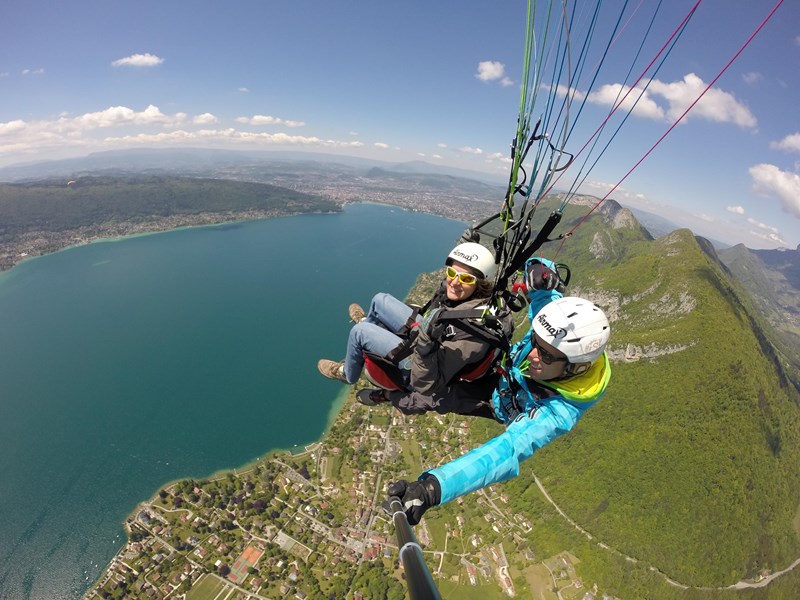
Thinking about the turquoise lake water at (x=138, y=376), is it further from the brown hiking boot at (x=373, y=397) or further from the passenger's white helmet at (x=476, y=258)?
the passenger's white helmet at (x=476, y=258)

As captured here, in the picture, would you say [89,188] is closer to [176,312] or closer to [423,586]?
[176,312]

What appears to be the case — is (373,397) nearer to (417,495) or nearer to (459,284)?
(459,284)

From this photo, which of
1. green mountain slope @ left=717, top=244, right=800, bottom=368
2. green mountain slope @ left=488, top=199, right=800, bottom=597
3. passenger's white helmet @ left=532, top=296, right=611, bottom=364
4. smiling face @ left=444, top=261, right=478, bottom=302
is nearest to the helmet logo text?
passenger's white helmet @ left=532, top=296, right=611, bottom=364

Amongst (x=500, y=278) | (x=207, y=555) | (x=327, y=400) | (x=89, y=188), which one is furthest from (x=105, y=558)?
(x=89, y=188)

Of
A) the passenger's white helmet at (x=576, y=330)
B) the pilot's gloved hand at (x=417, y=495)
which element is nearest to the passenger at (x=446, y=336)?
the passenger's white helmet at (x=576, y=330)

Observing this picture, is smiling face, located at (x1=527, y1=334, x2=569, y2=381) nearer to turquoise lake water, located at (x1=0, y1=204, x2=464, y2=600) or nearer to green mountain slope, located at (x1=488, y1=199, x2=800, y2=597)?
green mountain slope, located at (x1=488, y1=199, x2=800, y2=597)

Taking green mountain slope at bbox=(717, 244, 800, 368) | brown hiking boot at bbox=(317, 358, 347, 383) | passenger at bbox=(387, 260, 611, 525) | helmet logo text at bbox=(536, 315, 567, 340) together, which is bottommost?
green mountain slope at bbox=(717, 244, 800, 368)

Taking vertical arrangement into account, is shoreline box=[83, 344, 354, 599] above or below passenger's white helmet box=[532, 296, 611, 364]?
below
